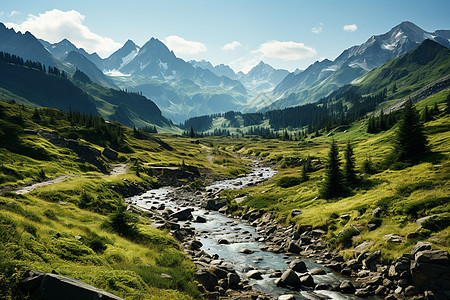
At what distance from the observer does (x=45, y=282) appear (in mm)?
11539

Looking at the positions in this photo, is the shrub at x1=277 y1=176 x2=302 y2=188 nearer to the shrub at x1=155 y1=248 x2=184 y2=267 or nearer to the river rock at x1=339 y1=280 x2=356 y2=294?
the river rock at x1=339 y1=280 x2=356 y2=294

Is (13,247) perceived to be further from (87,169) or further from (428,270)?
(87,169)

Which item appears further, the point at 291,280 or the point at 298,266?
the point at 298,266

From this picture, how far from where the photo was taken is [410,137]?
50.7 meters

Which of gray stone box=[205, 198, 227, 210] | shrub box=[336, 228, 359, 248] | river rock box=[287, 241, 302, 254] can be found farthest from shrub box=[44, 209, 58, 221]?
gray stone box=[205, 198, 227, 210]

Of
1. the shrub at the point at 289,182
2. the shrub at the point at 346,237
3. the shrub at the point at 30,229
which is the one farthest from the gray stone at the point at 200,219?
the shrub at the point at 30,229

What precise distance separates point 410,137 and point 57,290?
5983 centimetres

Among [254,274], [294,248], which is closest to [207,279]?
[254,274]

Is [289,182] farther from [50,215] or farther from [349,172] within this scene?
[50,215]

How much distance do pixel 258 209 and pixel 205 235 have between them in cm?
1614

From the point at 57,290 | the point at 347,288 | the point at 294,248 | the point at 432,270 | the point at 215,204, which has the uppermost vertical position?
the point at 57,290

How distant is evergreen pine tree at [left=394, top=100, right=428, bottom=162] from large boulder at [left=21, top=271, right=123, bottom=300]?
56.7 m

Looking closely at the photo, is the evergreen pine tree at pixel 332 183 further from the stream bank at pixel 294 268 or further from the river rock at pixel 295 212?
the stream bank at pixel 294 268

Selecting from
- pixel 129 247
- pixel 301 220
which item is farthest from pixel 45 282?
pixel 301 220
